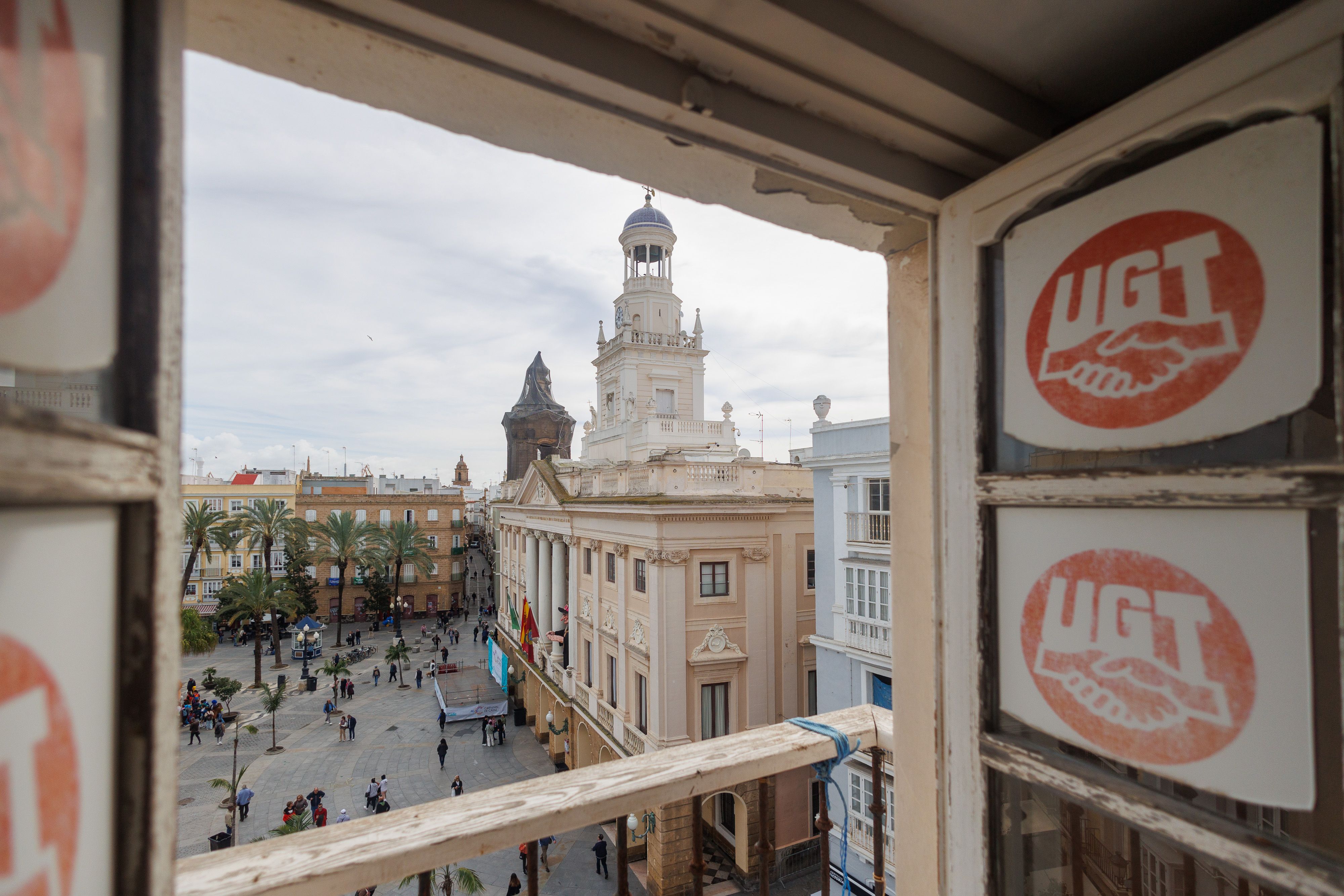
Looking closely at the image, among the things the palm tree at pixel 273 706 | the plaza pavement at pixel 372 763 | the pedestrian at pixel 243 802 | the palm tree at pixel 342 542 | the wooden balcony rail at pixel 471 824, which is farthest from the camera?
the palm tree at pixel 342 542

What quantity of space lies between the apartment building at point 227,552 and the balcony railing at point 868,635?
3650 centimetres

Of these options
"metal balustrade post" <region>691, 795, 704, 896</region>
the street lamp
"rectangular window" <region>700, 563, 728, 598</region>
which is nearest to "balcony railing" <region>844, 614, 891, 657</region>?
"rectangular window" <region>700, 563, 728, 598</region>

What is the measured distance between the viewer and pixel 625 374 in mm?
25734

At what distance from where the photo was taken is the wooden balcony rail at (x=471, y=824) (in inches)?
60.9

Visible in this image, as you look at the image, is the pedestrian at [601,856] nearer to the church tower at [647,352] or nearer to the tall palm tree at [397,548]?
the church tower at [647,352]

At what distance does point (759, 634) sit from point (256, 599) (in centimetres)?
2150

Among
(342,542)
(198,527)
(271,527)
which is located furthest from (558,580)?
(271,527)

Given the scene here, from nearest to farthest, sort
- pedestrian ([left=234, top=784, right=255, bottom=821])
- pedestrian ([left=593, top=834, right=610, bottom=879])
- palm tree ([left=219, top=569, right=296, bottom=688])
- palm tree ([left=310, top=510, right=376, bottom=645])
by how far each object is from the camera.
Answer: pedestrian ([left=593, top=834, right=610, bottom=879]), pedestrian ([left=234, top=784, right=255, bottom=821]), palm tree ([left=219, top=569, right=296, bottom=688]), palm tree ([left=310, top=510, right=376, bottom=645])

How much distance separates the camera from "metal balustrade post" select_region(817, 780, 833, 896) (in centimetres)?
224

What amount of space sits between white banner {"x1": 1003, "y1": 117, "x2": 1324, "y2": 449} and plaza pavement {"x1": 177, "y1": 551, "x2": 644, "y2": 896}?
Answer: 45.9 feet

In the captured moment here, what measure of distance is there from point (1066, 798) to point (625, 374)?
24.7m

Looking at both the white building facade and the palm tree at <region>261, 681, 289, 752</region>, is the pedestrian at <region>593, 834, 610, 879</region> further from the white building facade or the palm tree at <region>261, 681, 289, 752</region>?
the palm tree at <region>261, 681, 289, 752</region>

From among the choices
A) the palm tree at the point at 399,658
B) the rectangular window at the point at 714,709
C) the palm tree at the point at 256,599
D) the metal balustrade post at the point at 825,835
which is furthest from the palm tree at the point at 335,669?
the metal balustrade post at the point at 825,835

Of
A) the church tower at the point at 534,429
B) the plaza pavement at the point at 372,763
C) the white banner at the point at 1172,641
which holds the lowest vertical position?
the plaza pavement at the point at 372,763
